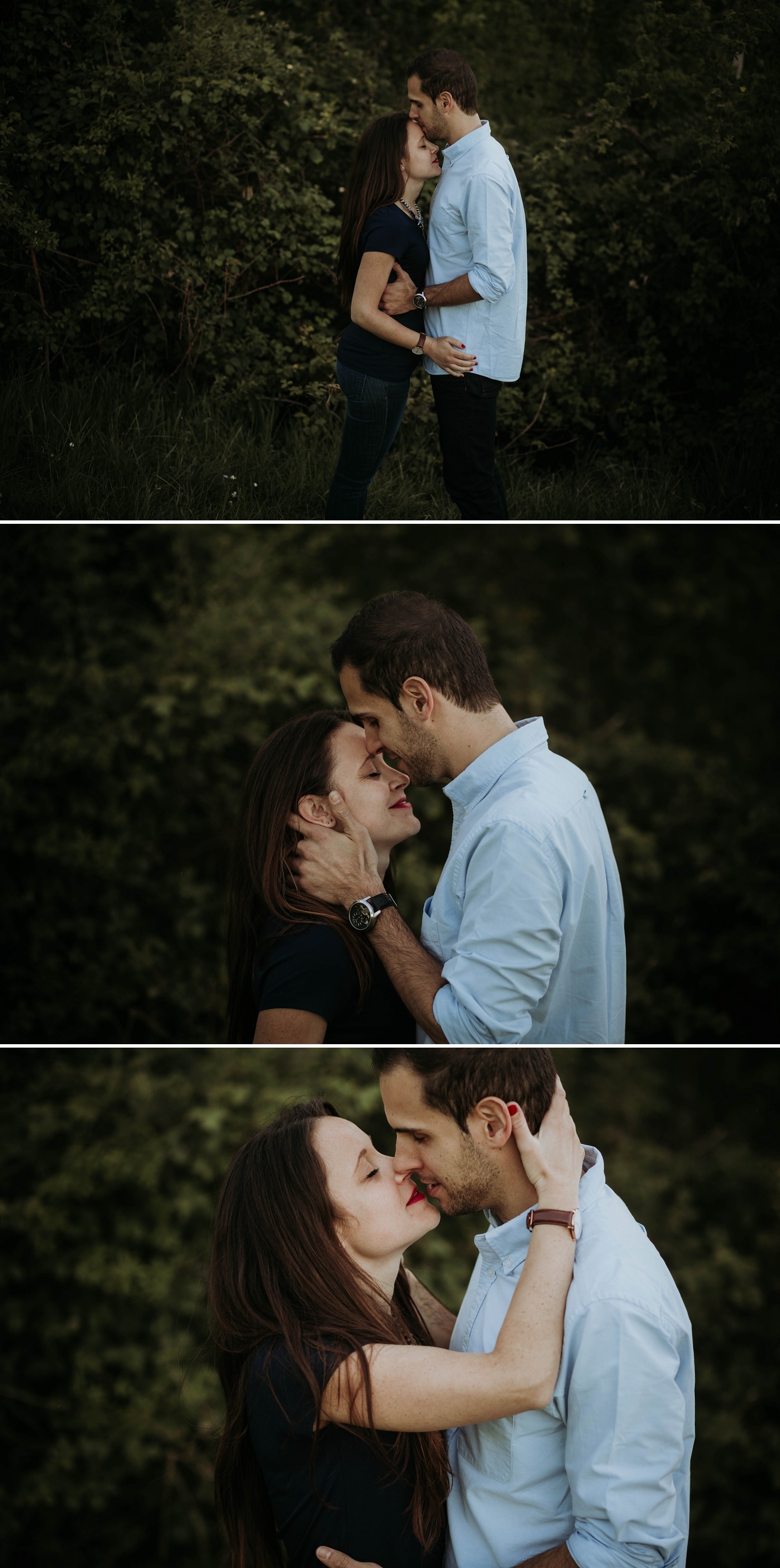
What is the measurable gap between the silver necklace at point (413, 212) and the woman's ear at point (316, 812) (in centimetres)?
239

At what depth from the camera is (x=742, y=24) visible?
21.9 ft

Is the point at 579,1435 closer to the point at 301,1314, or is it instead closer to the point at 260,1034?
A: the point at 301,1314

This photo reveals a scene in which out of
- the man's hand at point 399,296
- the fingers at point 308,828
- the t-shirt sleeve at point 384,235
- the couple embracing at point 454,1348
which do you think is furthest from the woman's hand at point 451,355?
the couple embracing at point 454,1348

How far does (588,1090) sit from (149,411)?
4117 mm

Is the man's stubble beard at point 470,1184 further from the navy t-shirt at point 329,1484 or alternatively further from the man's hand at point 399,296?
the man's hand at point 399,296

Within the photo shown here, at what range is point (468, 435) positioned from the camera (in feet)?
13.4

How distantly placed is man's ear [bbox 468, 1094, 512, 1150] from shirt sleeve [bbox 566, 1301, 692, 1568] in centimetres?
32

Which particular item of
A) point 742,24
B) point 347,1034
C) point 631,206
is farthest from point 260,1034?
point 742,24

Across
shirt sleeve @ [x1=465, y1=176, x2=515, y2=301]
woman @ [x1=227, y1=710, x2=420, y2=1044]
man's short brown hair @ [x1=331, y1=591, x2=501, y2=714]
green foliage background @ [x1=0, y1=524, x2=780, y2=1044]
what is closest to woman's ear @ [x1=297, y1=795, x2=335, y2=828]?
woman @ [x1=227, y1=710, x2=420, y2=1044]

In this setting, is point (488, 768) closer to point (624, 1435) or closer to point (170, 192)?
point (624, 1435)

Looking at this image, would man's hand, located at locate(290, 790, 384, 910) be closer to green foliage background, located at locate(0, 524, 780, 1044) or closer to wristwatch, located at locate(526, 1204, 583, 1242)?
wristwatch, located at locate(526, 1204, 583, 1242)

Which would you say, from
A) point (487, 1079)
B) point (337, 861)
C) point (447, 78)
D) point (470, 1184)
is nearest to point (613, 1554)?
point (470, 1184)

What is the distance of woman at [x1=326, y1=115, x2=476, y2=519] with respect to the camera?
393 cm

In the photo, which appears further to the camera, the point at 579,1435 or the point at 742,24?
the point at 742,24
